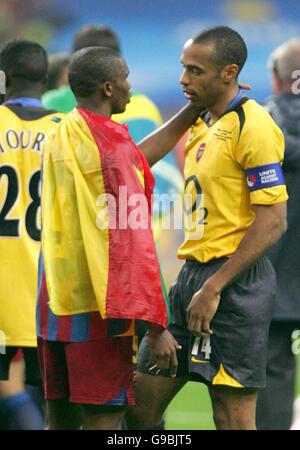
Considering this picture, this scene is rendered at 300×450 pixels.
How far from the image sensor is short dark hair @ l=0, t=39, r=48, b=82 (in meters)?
5.34

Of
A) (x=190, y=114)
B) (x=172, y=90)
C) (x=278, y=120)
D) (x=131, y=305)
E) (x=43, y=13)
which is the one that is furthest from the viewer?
(x=43, y=13)

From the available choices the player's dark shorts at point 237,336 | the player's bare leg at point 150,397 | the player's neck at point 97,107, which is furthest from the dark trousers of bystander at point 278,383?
the player's neck at point 97,107

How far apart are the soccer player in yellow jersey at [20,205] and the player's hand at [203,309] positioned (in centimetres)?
132

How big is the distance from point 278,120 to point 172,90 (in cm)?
968

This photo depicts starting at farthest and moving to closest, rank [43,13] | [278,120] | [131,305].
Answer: [43,13] < [278,120] < [131,305]

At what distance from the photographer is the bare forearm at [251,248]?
4.07 m

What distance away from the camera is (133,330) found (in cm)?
413

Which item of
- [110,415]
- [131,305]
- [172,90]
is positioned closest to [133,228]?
[131,305]

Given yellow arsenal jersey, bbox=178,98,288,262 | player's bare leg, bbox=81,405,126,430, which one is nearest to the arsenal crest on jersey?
yellow arsenal jersey, bbox=178,98,288,262

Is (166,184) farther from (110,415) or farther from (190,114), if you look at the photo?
(110,415)

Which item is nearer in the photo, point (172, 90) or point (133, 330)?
point (133, 330)

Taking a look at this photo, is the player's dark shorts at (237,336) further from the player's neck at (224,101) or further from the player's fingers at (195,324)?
the player's neck at (224,101)

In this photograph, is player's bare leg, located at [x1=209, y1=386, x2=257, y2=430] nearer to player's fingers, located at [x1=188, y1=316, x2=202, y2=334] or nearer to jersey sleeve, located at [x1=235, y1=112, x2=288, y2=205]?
player's fingers, located at [x1=188, y1=316, x2=202, y2=334]
